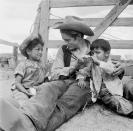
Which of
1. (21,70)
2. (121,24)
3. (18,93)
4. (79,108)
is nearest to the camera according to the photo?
(79,108)

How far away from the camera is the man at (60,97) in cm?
258

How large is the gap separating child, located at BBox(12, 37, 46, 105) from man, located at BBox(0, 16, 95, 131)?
37 centimetres

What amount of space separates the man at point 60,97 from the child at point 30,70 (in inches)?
14.6

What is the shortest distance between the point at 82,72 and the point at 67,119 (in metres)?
0.66

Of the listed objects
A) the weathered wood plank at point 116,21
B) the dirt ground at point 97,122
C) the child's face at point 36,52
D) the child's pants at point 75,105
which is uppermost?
the weathered wood plank at point 116,21

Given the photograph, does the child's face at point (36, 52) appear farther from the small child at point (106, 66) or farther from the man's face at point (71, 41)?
the small child at point (106, 66)

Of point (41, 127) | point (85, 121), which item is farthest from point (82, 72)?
point (41, 127)

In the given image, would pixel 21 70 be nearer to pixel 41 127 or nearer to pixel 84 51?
pixel 84 51

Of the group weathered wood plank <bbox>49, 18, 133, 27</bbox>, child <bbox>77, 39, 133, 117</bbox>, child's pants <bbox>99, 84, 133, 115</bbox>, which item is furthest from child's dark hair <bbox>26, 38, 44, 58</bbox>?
weathered wood plank <bbox>49, 18, 133, 27</bbox>

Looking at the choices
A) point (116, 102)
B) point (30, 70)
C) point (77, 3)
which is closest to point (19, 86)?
point (30, 70)

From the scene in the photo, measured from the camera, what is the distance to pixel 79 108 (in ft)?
→ 11.3

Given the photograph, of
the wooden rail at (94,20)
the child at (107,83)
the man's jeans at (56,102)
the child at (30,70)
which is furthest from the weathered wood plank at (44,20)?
the man's jeans at (56,102)

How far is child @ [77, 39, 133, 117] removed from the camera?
11.3 ft

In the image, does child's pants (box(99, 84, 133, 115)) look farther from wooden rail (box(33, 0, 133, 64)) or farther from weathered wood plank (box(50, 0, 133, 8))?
weathered wood plank (box(50, 0, 133, 8))
